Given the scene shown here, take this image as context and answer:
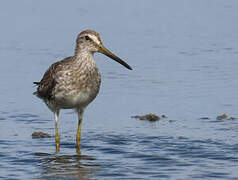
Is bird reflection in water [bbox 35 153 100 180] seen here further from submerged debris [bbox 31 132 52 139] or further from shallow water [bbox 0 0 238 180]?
submerged debris [bbox 31 132 52 139]

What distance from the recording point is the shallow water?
11.0 metres

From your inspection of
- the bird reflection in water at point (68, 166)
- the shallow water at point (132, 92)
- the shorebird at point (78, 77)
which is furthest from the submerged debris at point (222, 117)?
the bird reflection in water at point (68, 166)

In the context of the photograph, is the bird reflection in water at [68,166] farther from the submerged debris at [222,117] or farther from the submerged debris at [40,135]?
the submerged debris at [222,117]

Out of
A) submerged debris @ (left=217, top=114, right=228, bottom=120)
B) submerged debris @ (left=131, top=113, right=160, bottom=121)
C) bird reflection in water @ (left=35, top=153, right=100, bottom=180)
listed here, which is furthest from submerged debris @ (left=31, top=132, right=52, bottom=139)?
submerged debris @ (left=217, top=114, right=228, bottom=120)

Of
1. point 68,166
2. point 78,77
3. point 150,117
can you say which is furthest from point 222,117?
point 68,166

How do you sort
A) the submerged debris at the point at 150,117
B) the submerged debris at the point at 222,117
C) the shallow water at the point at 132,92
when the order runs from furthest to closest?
the submerged debris at the point at 150,117 → the submerged debris at the point at 222,117 → the shallow water at the point at 132,92

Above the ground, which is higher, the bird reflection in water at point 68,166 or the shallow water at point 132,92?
the shallow water at point 132,92

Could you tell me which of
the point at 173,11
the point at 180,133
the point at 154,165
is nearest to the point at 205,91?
the point at 180,133

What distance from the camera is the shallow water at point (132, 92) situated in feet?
36.2

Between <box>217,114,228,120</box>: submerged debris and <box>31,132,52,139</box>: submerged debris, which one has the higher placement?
<box>217,114,228,120</box>: submerged debris

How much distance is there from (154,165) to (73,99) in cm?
201

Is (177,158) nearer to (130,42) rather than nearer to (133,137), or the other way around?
(133,137)

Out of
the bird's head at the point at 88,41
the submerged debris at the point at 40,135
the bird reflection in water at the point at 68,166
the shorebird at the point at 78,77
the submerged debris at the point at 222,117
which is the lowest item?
the bird reflection in water at the point at 68,166

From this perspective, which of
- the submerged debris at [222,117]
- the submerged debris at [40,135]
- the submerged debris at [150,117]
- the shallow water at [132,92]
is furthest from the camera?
the submerged debris at [150,117]
